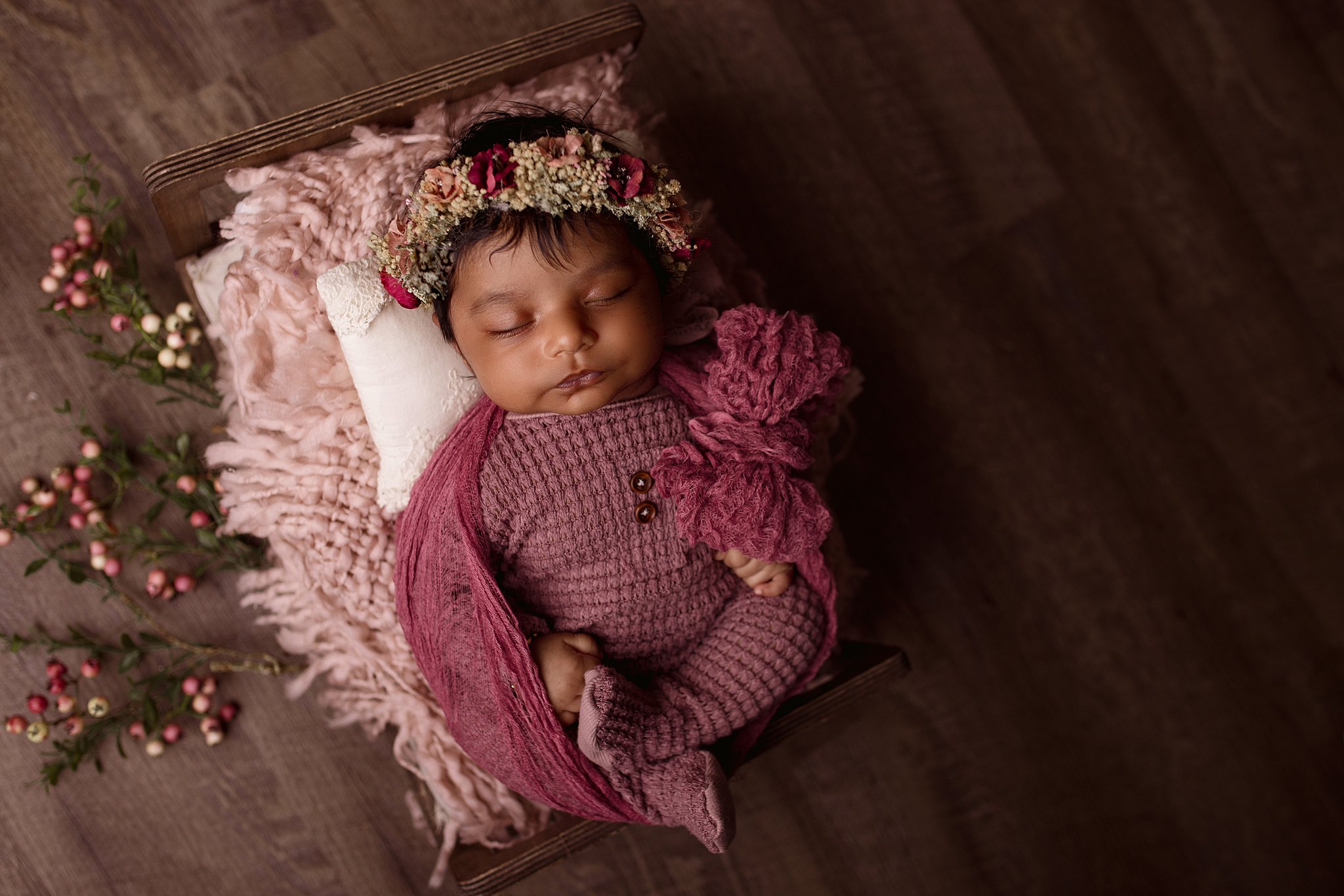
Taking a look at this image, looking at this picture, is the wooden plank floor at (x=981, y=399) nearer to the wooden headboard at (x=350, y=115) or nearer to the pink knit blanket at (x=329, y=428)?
the pink knit blanket at (x=329, y=428)

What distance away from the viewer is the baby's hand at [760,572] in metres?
1.17

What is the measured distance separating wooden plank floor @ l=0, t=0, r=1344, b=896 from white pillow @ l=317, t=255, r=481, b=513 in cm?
49

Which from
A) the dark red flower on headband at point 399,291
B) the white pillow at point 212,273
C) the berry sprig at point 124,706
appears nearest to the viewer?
the dark red flower on headband at point 399,291

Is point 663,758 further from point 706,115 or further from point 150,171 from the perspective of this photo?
point 706,115

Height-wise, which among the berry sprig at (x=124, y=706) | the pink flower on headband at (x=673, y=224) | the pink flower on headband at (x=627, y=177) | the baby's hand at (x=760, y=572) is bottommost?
the baby's hand at (x=760, y=572)

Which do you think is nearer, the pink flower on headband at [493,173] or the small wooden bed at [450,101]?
the pink flower on headband at [493,173]

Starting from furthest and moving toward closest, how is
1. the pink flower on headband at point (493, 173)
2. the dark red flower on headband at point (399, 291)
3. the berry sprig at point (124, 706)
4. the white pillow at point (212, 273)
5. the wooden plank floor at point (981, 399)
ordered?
the wooden plank floor at point (981, 399)
the berry sprig at point (124, 706)
the white pillow at point (212, 273)
the dark red flower on headband at point (399, 291)
the pink flower on headband at point (493, 173)

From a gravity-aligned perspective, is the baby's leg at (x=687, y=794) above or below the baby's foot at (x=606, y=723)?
below

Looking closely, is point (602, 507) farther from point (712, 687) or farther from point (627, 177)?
point (627, 177)

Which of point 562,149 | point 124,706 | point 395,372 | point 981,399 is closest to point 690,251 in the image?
point 562,149

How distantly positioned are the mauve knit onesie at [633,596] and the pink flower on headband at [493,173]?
11.7 inches

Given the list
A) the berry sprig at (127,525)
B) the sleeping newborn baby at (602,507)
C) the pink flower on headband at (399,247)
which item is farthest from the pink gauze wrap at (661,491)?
the berry sprig at (127,525)

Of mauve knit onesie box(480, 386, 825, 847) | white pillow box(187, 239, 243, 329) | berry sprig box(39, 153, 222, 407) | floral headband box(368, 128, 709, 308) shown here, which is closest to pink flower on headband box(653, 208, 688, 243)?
floral headband box(368, 128, 709, 308)

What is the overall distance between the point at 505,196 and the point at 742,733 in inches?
31.6
